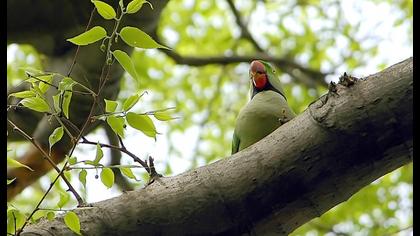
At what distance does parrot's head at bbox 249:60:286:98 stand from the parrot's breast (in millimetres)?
214

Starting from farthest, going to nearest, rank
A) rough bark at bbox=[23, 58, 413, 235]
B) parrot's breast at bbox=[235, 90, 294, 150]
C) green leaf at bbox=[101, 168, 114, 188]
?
1. parrot's breast at bbox=[235, 90, 294, 150]
2. green leaf at bbox=[101, 168, 114, 188]
3. rough bark at bbox=[23, 58, 413, 235]

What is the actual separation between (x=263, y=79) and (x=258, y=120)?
0.37 meters

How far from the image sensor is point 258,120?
5.31 feet

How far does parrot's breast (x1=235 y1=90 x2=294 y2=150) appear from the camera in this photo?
161cm

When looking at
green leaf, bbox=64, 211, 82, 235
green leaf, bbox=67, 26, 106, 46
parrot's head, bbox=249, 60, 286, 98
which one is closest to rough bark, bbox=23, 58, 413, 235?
green leaf, bbox=64, 211, 82, 235

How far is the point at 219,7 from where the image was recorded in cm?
463

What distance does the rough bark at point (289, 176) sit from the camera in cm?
109

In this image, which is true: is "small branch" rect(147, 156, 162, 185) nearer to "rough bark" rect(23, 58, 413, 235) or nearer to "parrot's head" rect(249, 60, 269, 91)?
"rough bark" rect(23, 58, 413, 235)

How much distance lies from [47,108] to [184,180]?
0.96 ft

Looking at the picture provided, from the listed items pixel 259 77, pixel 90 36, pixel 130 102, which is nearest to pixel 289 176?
Answer: pixel 130 102
